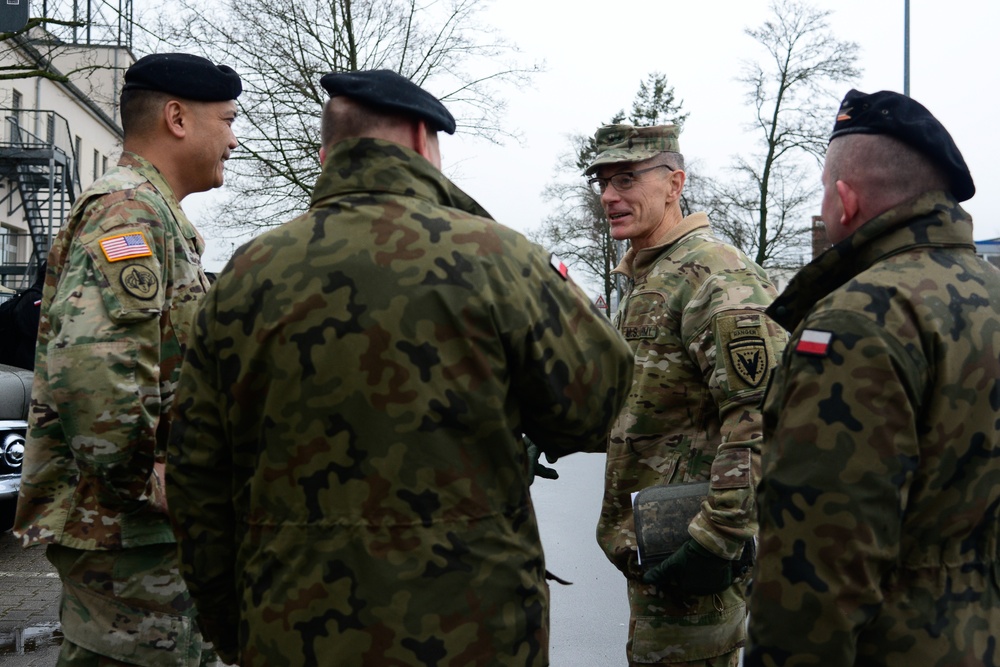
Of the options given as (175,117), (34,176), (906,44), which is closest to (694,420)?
(175,117)

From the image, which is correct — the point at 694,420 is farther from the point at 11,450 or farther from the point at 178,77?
the point at 11,450

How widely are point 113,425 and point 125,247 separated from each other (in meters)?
0.50

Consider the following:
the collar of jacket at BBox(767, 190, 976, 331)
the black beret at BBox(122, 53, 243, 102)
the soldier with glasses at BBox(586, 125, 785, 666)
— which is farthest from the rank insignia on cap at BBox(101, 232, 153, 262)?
the collar of jacket at BBox(767, 190, 976, 331)

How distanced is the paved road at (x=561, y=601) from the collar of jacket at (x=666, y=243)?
7.64 feet

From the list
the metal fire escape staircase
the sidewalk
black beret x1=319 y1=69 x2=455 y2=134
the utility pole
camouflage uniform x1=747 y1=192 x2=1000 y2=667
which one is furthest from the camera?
the metal fire escape staircase

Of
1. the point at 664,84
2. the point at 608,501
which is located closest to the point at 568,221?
the point at 664,84

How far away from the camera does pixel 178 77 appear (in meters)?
3.26

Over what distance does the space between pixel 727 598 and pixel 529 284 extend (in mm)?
1686

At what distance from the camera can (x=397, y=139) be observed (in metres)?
2.33

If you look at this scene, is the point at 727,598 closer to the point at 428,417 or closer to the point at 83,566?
the point at 428,417

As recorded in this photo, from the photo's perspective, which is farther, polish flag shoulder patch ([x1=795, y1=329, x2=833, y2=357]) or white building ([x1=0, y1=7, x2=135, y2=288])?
white building ([x1=0, y1=7, x2=135, y2=288])

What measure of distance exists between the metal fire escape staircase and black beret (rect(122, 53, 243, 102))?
83.7 feet

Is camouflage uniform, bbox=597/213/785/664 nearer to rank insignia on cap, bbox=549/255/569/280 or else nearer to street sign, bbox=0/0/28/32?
rank insignia on cap, bbox=549/255/569/280

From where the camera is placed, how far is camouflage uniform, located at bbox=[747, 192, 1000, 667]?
196cm
